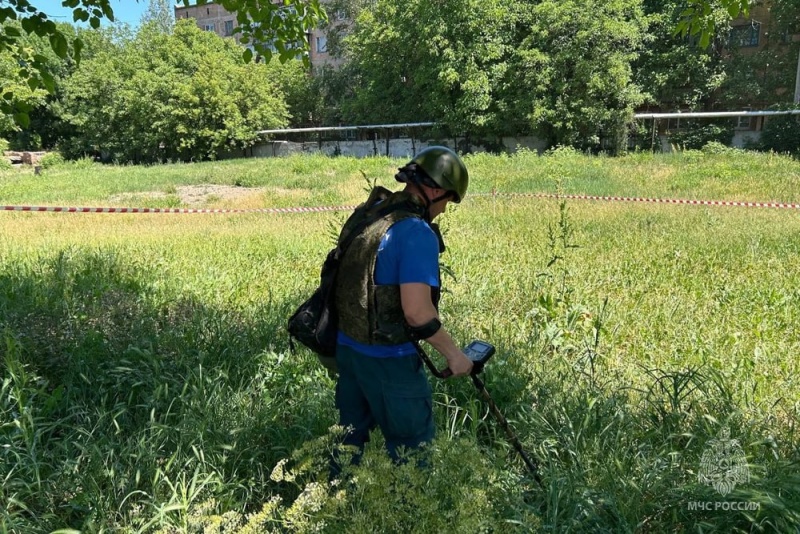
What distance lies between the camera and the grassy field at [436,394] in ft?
7.68

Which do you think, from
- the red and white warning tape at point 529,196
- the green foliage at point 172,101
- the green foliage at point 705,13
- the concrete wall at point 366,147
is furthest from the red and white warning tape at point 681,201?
the green foliage at point 172,101

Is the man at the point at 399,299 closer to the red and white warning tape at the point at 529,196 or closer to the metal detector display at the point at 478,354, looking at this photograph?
the metal detector display at the point at 478,354

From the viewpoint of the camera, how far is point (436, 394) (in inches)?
140

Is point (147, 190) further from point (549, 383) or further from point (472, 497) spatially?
point (472, 497)

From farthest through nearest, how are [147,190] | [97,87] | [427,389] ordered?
[97,87], [147,190], [427,389]

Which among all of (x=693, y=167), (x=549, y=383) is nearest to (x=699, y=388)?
(x=549, y=383)

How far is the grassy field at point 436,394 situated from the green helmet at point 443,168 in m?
1.11

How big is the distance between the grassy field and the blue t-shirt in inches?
26.6

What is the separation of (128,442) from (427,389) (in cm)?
172

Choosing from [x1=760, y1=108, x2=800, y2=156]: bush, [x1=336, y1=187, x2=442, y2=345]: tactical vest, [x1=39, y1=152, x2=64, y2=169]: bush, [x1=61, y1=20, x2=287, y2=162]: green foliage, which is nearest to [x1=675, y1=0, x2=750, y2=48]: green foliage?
[x1=336, y1=187, x2=442, y2=345]: tactical vest

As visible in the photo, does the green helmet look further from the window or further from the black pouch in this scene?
the window

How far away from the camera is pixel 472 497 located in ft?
5.95

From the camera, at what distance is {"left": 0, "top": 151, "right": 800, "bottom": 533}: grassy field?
2.34 m

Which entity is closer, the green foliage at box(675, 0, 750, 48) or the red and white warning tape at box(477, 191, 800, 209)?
the green foliage at box(675, 0, 750, 48)
